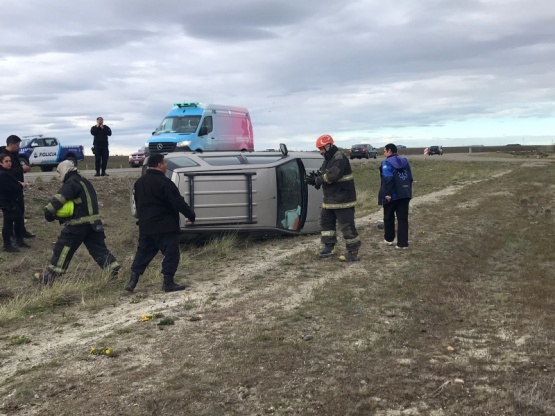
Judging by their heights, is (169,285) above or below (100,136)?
below

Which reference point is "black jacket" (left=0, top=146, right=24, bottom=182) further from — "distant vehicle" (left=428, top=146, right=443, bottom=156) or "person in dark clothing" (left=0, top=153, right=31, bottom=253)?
"distant vehicle" (left=428, top=146, right=443, bottom=156)

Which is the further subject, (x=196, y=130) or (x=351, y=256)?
(x=196, y=130)

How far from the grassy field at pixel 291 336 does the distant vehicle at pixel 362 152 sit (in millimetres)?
38909

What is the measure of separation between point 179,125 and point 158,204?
470 inches

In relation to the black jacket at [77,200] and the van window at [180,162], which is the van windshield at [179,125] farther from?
the black jacket at [77,200]

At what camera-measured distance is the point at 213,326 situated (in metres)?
5.41

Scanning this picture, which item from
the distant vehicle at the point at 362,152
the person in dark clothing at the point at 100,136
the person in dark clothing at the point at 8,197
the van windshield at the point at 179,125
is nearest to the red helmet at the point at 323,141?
the person in dark clothing at the point at 8,197

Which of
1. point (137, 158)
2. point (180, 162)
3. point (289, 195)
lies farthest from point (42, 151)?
point (289, 195)

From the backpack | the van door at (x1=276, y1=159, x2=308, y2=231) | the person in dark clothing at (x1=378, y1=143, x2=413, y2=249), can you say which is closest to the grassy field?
the person in dark clothing at (x1=378, y1=143, x2=413, y2=249)

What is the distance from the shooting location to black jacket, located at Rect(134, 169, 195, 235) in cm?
684

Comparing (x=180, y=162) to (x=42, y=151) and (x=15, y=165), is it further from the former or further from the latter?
(x=42, y=151)

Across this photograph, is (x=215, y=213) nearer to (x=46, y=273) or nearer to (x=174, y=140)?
(x=46, y=273)

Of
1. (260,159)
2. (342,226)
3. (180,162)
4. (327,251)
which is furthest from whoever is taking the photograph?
(260,159)

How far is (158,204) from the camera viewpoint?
6938mm
